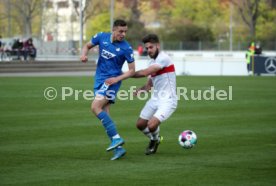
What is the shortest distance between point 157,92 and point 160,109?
35 centimetres

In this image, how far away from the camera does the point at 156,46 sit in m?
12.0

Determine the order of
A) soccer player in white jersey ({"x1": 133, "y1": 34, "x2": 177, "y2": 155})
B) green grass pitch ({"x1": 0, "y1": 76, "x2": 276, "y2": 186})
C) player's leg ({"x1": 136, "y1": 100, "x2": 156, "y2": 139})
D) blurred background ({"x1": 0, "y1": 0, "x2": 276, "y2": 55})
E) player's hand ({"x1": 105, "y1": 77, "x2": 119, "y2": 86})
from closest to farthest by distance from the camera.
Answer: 1. green grass pitch ({"x1": 0, "y1": 76, "x2": 276, "y2": 186})
2. player's hand ({"x1": 105, "y1": 77, "x2": 119, "y2": 86})
3. soccer player in white jersey ({"x1": 133, "y1": 34, "x2": 177, "y2": 155})
4. player's leg ({"x1": 136, "y1": 100, "x2": 156, "y2": 139})
5. blurred background ({"x1": 0, "y1": 0, "x2": 276, "y2": 55})

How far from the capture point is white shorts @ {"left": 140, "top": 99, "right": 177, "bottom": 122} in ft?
39.3

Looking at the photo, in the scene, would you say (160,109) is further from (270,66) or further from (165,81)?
(270,66)

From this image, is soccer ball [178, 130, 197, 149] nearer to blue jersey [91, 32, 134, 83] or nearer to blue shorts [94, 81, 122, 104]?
blue shorts [94, 81, 122, 104]

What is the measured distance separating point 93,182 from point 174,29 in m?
68.9

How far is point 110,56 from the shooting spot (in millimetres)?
11766

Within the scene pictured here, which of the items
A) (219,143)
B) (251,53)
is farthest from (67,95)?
(251,53)

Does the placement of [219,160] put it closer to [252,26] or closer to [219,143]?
[219,143]

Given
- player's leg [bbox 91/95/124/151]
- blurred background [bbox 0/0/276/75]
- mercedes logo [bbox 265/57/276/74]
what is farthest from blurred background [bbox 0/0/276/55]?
player's leg [bbox 91/95/124/151]

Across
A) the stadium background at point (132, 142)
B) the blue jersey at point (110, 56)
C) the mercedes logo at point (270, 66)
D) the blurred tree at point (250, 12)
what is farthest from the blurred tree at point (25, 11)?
the blue jersey at point (110, 56)

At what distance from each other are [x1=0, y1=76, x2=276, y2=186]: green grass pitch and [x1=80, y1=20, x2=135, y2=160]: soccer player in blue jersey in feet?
2.26

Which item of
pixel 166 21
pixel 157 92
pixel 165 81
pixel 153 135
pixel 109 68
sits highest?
pixel 166 21

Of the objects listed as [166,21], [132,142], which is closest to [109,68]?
[132,142]
